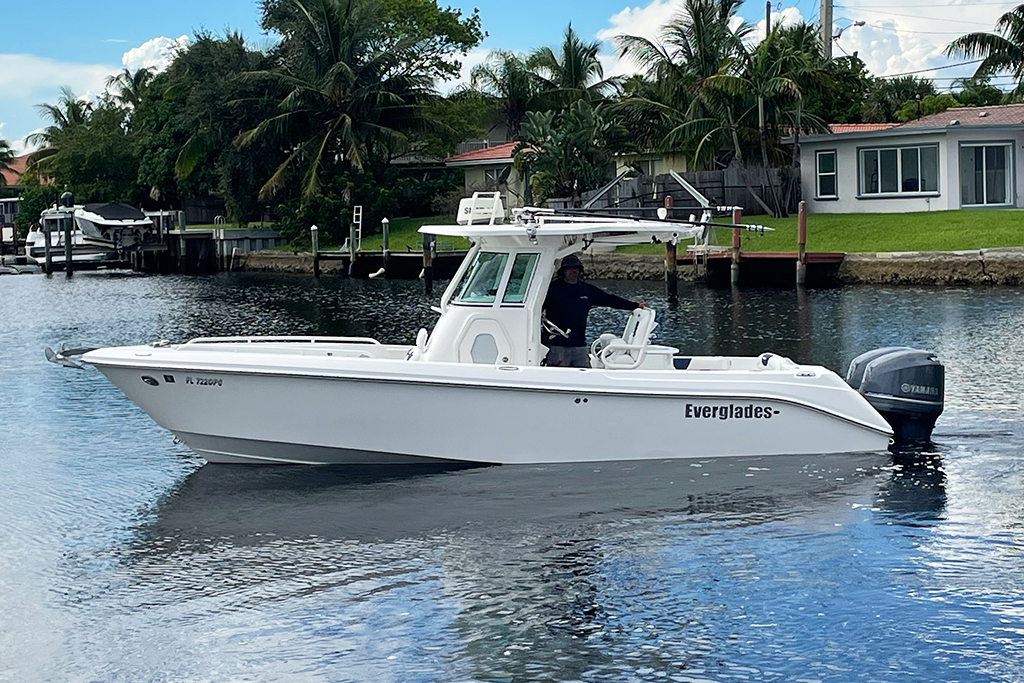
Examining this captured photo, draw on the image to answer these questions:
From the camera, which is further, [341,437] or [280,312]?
[280,312]

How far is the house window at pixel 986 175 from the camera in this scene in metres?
Result: 41.7

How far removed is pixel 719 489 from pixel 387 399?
10.5 ft

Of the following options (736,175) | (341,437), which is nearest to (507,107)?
(736,175)

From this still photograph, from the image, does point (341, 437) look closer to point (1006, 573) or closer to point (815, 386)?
point (815, 386)

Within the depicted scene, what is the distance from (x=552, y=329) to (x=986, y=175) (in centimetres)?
3293

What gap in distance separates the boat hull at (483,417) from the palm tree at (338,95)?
4325cm

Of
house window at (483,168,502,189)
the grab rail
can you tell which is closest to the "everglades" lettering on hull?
the grab rail

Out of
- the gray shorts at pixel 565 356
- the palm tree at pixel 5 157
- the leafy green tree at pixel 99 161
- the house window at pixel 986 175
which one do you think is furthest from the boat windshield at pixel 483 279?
the palm tree at pixel 5 157

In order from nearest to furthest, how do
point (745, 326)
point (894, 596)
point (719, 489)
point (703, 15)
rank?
point (894, 596) < point (719, 489) < point (745, 326) < point (703, 15)

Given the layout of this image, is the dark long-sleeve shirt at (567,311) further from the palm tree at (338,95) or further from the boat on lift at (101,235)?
the boat on lift at (101,235)

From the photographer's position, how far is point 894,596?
9.38 meters

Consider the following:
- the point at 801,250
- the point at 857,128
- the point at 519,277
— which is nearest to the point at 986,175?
the point at 857,128

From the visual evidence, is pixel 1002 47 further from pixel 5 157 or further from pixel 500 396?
pixel 5 157

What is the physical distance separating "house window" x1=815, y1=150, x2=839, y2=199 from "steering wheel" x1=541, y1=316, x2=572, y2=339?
33.4 m
